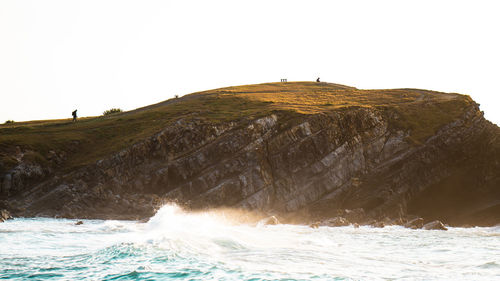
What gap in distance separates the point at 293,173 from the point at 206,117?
81.4ft

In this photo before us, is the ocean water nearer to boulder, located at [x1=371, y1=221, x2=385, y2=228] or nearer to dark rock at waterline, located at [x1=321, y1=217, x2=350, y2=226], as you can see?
boulder, located at [x1=371, y1=221, x2=385, y2=228]

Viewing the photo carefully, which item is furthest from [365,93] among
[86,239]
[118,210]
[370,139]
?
[86,239]

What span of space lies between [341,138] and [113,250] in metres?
59.9

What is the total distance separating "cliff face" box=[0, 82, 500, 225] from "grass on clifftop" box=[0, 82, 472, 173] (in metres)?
2.63

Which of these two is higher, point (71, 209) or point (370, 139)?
point (370, 139)

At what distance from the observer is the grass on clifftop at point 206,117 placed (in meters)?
88.5

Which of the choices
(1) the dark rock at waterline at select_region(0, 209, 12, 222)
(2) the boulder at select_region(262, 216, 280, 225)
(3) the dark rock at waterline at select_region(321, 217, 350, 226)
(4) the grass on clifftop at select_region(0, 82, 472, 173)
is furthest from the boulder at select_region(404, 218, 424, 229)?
(1) the dark rock at waterline at select_region(0, 209, 12, 222)

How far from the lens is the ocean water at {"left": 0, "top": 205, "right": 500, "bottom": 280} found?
26.3m

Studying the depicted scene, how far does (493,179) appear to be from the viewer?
252ft

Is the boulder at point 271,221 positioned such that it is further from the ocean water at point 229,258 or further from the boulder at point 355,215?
the ocean water at point 229,258

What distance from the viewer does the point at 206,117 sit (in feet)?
320

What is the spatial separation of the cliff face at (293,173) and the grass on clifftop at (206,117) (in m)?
2.63

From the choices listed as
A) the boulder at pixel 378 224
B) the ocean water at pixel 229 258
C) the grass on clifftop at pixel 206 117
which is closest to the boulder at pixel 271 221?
the boulder at pixel 378 224

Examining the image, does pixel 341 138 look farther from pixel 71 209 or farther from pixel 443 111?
pixel 71 209
